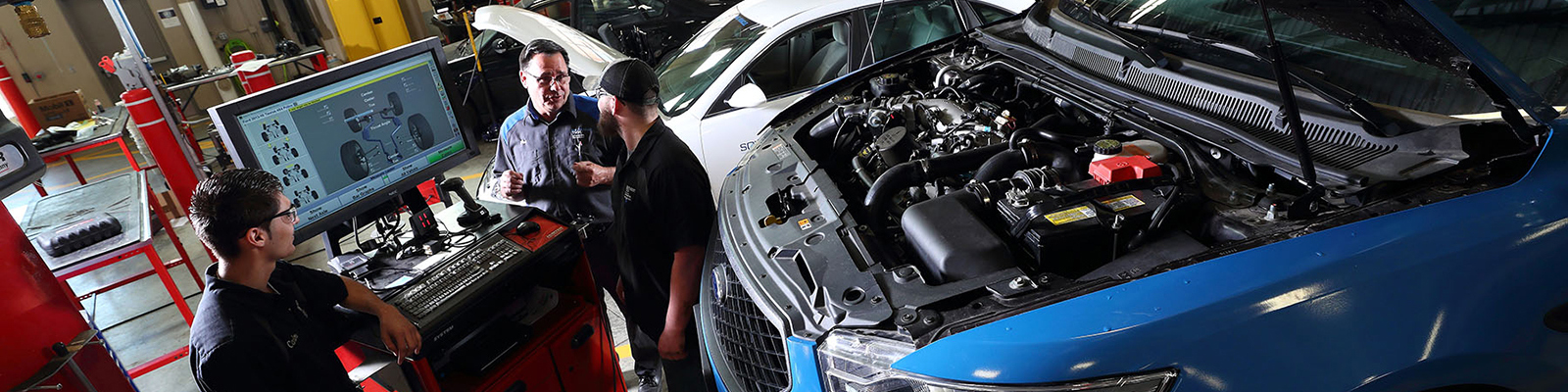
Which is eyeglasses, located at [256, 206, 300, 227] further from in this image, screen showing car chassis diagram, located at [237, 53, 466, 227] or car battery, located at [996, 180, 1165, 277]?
car battery, located at [996, 180, 1165, 277]

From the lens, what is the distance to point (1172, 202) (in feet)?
5.45

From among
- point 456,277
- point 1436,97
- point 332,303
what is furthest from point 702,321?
point 1436,97

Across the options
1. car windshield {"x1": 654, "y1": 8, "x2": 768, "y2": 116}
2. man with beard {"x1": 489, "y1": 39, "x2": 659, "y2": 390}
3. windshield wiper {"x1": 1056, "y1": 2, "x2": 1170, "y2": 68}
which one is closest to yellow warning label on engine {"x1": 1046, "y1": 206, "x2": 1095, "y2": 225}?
windshield wiper {"x1": 1056, "y1": 2, "x2": 1170, "y2": 68}

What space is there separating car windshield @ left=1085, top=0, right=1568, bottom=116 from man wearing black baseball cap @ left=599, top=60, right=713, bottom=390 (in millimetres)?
1632

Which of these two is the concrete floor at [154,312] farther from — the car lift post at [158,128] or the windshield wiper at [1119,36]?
the windshield wiper at [1119,36]

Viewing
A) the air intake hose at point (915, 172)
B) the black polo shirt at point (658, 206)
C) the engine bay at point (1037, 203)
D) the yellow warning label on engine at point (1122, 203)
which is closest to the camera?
the engine bay at point (1037, 203)

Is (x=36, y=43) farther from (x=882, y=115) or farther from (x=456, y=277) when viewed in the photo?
(x=882, y=115)

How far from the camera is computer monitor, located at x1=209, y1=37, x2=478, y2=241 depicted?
2.04 metres

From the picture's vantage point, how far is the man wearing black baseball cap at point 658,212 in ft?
7.98

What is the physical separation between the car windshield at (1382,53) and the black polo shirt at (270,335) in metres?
2.59

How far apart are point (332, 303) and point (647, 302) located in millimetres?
1045

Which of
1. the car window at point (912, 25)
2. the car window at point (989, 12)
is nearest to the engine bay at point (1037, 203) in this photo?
the car window at point (912, 25)

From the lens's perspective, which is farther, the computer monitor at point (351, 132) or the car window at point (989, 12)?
the car window at point (989, 12)

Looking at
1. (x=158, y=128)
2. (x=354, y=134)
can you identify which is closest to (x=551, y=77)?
(x=354, y=134)
